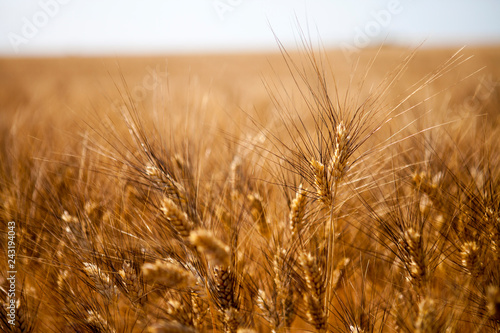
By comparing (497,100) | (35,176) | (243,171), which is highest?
(497,100)

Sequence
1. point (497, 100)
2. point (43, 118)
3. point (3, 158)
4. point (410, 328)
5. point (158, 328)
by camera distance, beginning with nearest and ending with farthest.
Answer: point (158, 328) → point (410, 328) → point (3, 158) → point (497, 100) → point (43, 118)

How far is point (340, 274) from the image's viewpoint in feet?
3.13

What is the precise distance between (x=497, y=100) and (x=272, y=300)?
256 cm

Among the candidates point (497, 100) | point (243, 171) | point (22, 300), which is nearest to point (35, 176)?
point (22, 300)

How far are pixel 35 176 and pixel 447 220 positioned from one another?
176 cm

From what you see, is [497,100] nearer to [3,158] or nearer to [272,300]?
[272,300]

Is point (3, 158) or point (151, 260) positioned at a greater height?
point (3, 158)

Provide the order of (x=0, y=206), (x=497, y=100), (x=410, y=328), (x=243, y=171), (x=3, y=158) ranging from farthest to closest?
1. (x=497, y=100)
2. (x=3, y=158)
3. (x=243, y=171)
4. (x=0, y=206)
5. (x=410, y=328)

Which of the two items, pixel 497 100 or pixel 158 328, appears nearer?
pixel 158 328

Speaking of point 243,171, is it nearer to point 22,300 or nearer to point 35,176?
point 22,300

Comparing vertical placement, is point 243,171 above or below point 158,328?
above

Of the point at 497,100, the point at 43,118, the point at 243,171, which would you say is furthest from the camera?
the point at 43,118

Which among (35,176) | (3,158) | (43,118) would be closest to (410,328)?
(35,176)

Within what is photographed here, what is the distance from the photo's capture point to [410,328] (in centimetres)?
70
